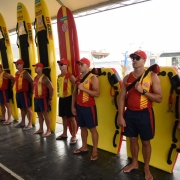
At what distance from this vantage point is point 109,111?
2875mm

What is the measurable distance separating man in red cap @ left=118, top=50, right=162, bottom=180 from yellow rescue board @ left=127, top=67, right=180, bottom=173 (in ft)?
0.94

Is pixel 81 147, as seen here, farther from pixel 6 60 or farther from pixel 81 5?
pixel 6 60

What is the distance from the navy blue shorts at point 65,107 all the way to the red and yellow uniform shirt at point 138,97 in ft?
4.42

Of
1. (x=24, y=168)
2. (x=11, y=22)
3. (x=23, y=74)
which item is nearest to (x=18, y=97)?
(x=23, y=74)

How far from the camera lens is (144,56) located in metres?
A: 2.02

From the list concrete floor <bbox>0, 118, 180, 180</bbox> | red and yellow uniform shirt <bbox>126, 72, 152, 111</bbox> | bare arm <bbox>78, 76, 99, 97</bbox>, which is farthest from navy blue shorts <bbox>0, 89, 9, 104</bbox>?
red and yellow uniform shirt <bbox>126, 72, 152, 111</bbox>

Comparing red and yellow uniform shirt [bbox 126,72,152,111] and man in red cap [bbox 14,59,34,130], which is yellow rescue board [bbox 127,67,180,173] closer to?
red and yellow uniform shirt [bbox 126,72,152,111]

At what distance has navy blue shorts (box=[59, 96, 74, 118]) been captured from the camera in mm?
3250

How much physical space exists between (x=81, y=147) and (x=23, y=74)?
6.65 feet

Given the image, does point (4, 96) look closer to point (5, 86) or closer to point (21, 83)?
point (5, 86)

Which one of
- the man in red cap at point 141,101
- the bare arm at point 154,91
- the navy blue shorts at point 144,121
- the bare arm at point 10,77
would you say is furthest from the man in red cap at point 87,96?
the bare arm at point 10,77

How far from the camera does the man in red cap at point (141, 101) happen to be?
197 cm

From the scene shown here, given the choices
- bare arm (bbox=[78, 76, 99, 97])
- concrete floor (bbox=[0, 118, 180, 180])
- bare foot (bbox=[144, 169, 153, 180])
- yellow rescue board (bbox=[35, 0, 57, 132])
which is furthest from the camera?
yellow rescue board (bbox=[35, 0, 57, 132])

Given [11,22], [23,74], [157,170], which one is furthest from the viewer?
[11,22]
